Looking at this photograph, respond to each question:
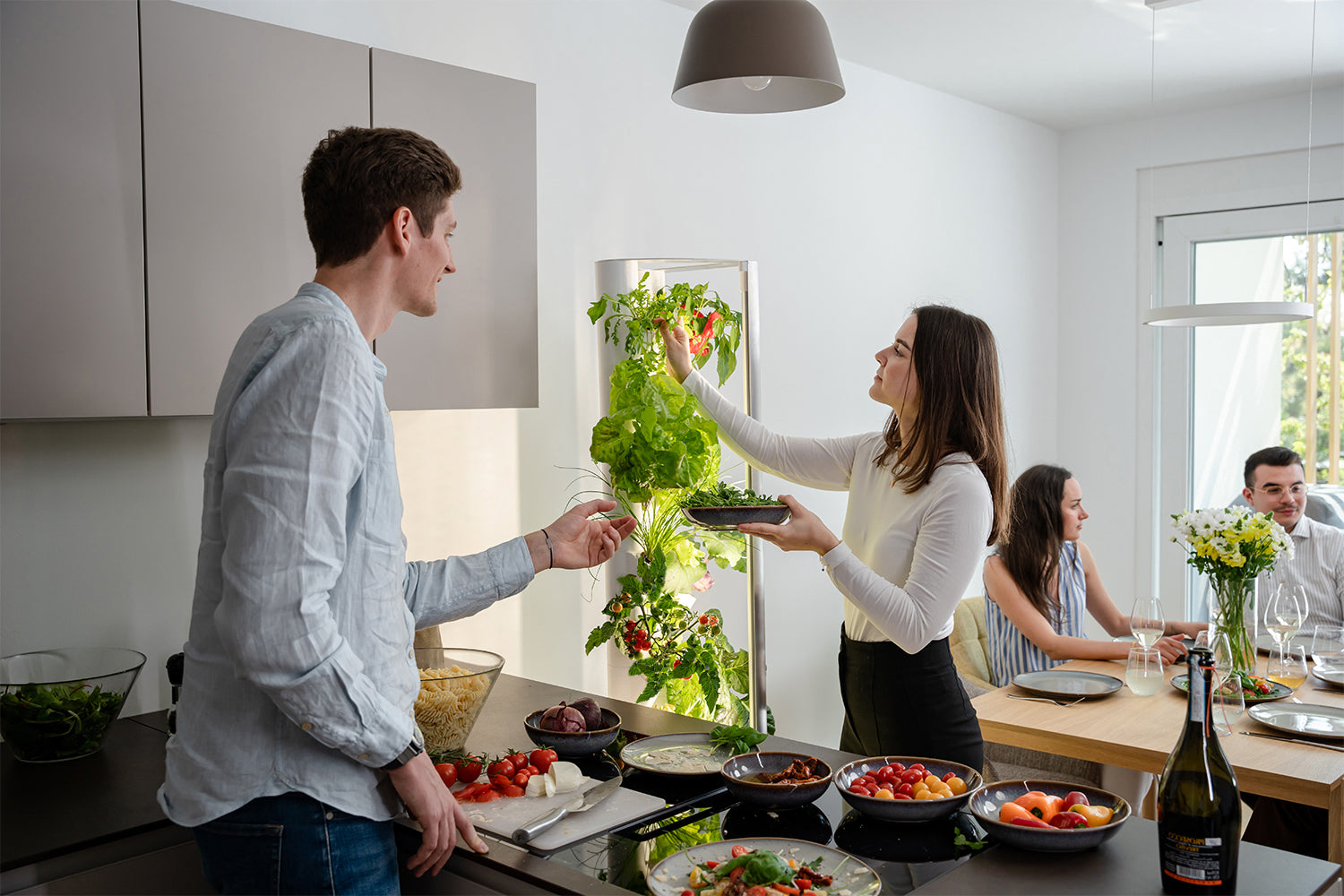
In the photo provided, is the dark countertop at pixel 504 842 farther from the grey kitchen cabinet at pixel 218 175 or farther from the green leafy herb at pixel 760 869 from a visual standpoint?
the grey kitchen cabinet at pixel 218 175

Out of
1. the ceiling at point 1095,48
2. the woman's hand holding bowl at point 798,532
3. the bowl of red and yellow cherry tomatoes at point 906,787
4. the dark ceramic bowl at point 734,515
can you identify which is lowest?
the bowl of red and yellow cherry tomatoes at point 906,787

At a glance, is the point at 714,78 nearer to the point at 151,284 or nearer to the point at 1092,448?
the point at 151,284

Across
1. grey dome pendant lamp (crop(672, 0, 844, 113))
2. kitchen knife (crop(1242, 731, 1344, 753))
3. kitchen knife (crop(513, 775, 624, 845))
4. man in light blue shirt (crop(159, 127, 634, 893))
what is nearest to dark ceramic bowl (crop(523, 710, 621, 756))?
kitchen knife (crop(513, 775, 624, 845))

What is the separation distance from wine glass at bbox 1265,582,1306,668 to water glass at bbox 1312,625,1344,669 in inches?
2.2

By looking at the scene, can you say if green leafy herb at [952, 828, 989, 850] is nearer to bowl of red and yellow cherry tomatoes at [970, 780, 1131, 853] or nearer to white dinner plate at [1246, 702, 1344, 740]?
bowl of red and yellow cherry tomatoes at [970, 780, 1131, 853]

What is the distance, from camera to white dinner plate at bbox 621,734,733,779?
1669 millimetres

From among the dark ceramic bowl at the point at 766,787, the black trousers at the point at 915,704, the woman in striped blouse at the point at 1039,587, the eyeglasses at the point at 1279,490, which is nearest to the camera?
the dark ceramic bowl at the point at 766,787

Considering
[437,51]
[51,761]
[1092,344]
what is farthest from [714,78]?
[1092,344]

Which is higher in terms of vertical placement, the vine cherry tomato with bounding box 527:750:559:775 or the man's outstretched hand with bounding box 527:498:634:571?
the man's outstretched hand with bounding box 527:498:634:571

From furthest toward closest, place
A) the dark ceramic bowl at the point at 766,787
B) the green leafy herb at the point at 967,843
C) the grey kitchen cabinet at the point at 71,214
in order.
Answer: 1. the grey kitchen cabinet at the point at 71,214
2. the dark ceramic bowl at the point at 766,787
3. the green leafy herb at the point at 967,843

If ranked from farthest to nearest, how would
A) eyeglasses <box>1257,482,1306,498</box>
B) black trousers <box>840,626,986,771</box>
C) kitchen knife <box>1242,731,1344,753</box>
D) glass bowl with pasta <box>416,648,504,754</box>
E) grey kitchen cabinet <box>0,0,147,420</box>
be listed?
eyeglasses <box>1257,482,1306,498</box>, kitchen knife <box>1242,731,1344,753</box>, black trousers <box>840,626,986,771</box>, glass bowl with pasta <box>416,648,504,754</box>, grey kitchen cabinet <box>0,0,147,420</box>

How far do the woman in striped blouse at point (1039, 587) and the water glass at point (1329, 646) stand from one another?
410 mm

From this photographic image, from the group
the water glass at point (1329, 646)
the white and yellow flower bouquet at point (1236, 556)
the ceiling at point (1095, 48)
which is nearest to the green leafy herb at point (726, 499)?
the white and yellow flower bouquet at point (1236, 556)

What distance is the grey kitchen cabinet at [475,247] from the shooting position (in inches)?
84.5
